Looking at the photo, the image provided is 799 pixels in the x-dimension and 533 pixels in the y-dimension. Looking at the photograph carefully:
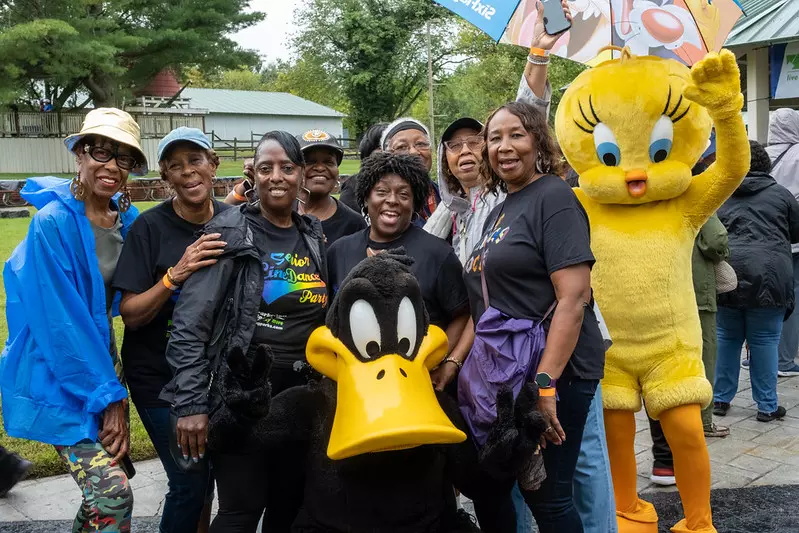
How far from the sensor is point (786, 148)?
6.92 m

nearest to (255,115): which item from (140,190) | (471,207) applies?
(140,190)

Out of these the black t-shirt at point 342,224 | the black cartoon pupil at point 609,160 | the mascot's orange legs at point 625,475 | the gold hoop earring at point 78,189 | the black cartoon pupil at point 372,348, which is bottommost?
the mascot's orange legs at point 625,475

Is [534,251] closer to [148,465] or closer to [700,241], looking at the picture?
[700,241]

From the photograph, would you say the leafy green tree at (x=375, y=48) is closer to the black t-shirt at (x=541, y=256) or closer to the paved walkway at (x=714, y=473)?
the paved walkway at (x=714, y=473)

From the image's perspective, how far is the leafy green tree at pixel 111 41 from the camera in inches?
965

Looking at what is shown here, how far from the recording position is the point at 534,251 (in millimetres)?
2885

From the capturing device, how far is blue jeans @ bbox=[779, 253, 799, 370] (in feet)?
22.5

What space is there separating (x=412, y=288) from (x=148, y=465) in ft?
10.5

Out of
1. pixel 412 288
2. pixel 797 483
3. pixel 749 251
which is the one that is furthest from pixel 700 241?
pixel 412 288

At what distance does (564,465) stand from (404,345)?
0.78m

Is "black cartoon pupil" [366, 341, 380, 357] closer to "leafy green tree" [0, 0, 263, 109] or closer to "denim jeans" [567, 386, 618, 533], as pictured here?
"denim jeans" [567, 386, 618, 533]

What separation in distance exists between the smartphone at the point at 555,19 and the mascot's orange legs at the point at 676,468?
→ 5.94 feet

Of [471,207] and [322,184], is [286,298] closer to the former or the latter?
[471,207]

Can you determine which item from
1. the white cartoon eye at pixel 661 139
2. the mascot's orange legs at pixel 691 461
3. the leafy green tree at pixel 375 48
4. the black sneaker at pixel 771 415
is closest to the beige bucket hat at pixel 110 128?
the white cartoon eye at pixel 661 139
